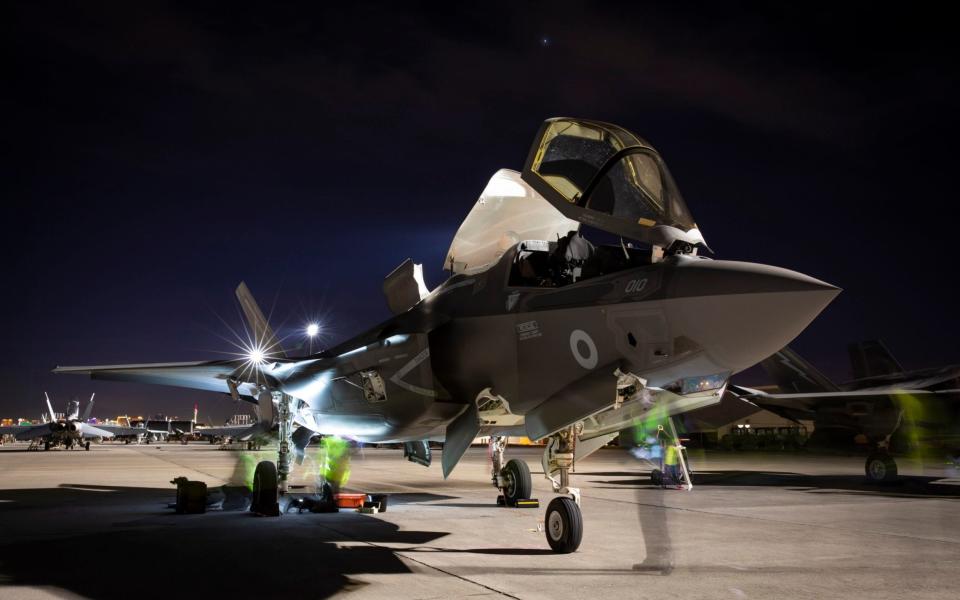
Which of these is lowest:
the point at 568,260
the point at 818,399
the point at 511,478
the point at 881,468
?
the point at 881,468

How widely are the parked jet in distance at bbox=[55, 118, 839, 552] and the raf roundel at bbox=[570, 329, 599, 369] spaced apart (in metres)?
0.01

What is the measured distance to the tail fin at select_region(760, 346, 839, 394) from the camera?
21062 millimetres

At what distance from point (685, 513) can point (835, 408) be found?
36.4ft

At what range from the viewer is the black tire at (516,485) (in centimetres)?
1139

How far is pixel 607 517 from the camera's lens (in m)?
10.2

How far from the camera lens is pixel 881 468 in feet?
57.4

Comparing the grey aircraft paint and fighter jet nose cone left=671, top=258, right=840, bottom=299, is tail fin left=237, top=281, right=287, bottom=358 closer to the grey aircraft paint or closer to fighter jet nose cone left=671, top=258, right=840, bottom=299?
the grey aircraft paint

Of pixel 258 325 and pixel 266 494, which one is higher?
pixel 258 325

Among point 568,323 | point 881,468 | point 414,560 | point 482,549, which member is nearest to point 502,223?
point 568,323

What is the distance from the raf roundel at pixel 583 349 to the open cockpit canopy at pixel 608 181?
88 cm

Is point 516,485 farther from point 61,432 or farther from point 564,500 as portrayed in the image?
point 61,432

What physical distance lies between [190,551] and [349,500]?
353cm

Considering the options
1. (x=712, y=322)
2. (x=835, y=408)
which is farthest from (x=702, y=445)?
(x=712, y=322)

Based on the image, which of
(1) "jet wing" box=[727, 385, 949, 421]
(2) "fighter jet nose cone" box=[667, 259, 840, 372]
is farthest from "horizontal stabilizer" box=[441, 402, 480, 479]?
(1) "jet wing" box=[727, 385, 949, 421]
